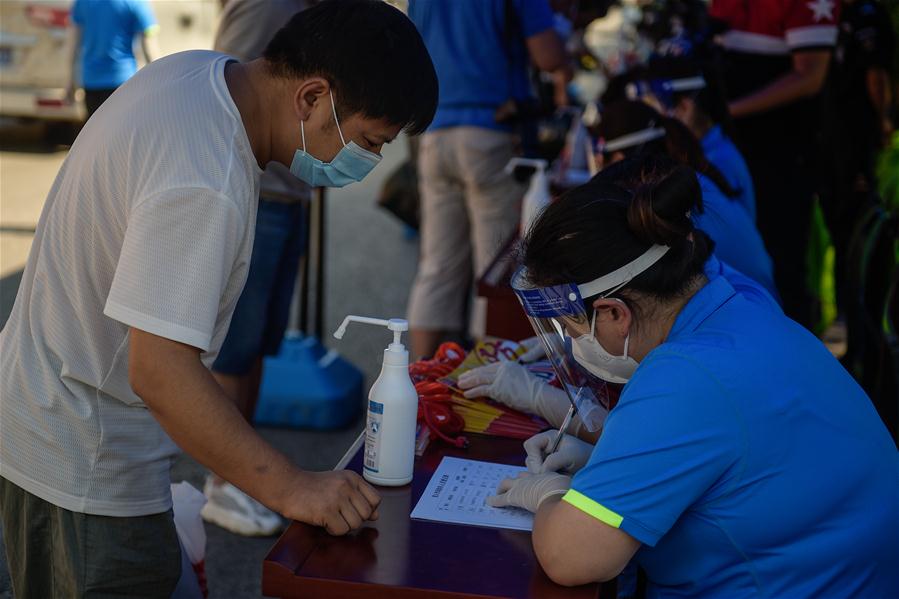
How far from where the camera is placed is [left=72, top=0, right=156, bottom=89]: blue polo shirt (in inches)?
224

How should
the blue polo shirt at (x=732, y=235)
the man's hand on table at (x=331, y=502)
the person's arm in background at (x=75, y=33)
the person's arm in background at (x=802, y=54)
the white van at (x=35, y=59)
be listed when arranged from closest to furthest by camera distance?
1. the man's hand on table at (x=331, y=502)
2. the blue polo shirt at (x=732, y=235)
3. the person's arm in background at (x=802, y=54)
4. the person's arm in background at (x=75, y=33)
5. the white van at (x=35, y=59)

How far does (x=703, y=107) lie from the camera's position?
11.4ft

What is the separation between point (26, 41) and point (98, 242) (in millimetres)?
7819

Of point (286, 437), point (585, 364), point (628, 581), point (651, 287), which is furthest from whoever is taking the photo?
point (286, 437)

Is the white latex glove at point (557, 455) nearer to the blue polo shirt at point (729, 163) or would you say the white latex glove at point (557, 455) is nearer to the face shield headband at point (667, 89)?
the blue polo shirt at point (729, 163)

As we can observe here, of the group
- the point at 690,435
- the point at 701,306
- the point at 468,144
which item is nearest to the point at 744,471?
the point at 690,435

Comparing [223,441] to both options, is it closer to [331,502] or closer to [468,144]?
[331,502]

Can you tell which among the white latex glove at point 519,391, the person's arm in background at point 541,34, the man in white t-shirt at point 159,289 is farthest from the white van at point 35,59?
the man in white t-shirt at point 159,289

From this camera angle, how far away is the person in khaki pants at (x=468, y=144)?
12.8 ft

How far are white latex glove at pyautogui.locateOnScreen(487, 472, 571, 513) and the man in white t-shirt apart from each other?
230 mm

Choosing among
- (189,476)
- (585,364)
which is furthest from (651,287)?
(189,476)

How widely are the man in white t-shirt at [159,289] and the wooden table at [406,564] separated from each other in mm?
48

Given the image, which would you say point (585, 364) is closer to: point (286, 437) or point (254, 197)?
point (254, 197)

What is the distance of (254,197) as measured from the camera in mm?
1584
